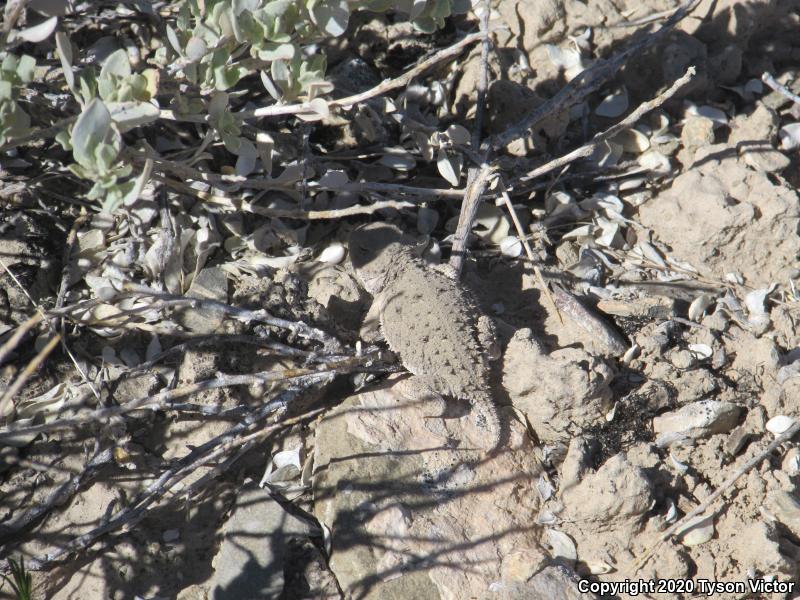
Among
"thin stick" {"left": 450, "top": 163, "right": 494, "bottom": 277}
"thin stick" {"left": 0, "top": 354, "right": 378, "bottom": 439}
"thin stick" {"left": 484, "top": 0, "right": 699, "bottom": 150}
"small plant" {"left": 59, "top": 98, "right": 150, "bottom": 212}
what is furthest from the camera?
"thin stick" {"left": 484, "top": 0, "right": 699, "bottom": 150}

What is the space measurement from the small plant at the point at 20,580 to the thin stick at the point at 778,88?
163 inches

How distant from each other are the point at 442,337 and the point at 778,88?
2.36 meters

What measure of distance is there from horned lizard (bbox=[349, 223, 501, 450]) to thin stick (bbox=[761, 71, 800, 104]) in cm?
211

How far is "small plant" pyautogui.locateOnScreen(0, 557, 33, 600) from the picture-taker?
2334mm

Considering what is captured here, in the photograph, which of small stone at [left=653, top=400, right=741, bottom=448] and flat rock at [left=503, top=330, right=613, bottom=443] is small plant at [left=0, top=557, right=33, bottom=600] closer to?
flat rock at [left=503, top=330, right=613, bottom=443]

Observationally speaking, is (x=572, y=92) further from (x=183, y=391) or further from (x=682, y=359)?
(x=183, y=391)

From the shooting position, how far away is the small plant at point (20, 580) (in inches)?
91.9

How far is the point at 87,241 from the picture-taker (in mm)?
2984

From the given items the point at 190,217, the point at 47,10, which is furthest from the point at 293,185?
the point at 47,10

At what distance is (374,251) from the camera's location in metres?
3.27

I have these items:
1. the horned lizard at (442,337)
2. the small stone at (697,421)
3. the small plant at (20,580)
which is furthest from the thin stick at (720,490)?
the small plant at (20,580)

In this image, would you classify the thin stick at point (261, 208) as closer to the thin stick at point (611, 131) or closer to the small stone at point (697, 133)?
the thin stick at point (611, 131)

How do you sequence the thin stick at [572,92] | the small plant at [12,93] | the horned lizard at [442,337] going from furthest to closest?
the thin stick at [572,92] → the horned lizard at [442,337] → the small plant at [12,93]

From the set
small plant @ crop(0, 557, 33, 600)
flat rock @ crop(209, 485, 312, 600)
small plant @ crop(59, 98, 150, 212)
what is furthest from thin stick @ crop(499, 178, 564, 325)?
small plant @ crop(0, 557, 33, 600)
